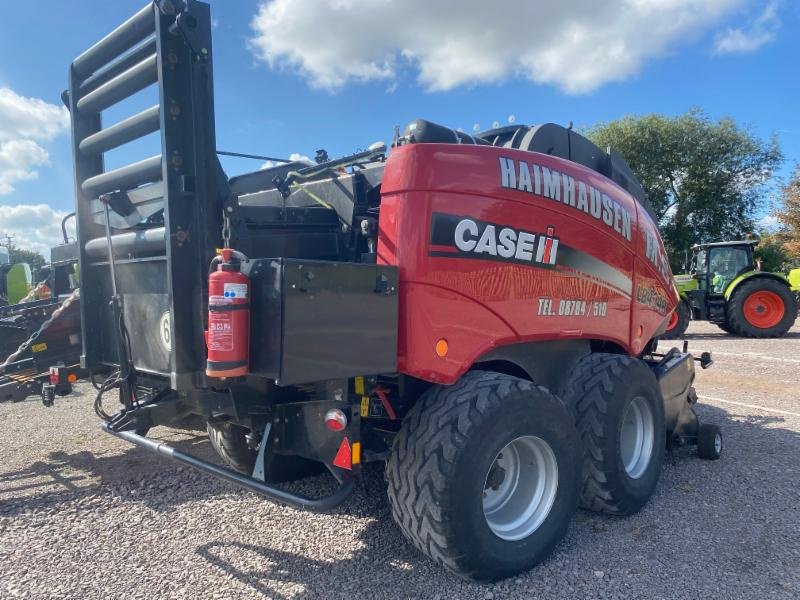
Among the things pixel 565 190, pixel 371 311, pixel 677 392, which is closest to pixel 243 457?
pixel 371 311

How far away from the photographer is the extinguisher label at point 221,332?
2502 mm

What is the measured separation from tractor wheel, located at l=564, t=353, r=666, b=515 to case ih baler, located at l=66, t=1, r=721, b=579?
0.5 inches

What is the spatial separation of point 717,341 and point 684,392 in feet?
34.1

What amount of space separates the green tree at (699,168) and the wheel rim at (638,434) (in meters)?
26.8

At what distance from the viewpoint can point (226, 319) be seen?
98.7 inches

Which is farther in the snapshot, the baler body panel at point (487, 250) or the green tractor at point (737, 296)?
the green tractor at point (737, 296)

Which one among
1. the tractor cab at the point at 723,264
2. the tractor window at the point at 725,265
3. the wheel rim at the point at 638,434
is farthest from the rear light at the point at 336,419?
the tractor window at the point at 725,265

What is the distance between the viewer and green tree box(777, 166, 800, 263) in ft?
86.5

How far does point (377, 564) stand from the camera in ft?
10.5

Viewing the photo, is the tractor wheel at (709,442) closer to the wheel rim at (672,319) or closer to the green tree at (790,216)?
the wheel rim at (672,319)

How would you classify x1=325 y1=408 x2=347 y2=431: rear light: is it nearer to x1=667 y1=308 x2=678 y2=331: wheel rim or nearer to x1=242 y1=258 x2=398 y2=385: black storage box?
x1=242 y1=258 x2=398 y2=385: black storage box

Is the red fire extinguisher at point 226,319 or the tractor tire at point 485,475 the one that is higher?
the red fire extinguisher at point 226,319

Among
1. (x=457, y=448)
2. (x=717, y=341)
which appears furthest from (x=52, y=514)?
(x=717, y=341)

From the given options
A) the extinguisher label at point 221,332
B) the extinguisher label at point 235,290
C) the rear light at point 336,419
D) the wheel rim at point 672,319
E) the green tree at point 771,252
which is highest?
the green tree at point 771,252
